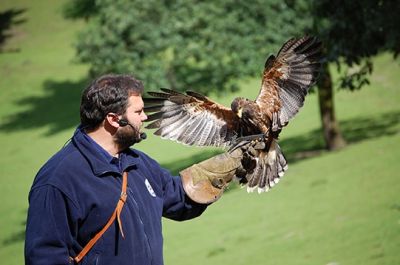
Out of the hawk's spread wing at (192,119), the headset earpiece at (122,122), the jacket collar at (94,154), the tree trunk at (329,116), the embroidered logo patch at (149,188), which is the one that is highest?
the headset earpiece at (122,122)

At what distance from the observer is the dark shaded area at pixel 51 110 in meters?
30.0

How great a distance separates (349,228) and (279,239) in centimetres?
129

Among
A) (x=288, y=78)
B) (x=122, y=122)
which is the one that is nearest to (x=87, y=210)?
(x=122, y=122)

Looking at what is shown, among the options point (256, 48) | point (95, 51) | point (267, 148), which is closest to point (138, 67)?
point (95, 51)

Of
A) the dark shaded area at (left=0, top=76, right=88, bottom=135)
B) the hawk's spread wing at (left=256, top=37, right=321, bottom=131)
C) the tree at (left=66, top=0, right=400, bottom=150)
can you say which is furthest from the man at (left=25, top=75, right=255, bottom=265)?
the dark shaded area at (left=0, top=76, right=88, bottom=135)

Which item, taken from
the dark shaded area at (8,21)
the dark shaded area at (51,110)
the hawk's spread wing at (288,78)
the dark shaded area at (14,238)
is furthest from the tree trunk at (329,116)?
the dark shaded area at (8,21)

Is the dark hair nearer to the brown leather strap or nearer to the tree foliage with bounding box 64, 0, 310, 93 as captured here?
the brown leather strap

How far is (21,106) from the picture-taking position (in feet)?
111

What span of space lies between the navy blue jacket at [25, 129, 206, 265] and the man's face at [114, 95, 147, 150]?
0.13 m

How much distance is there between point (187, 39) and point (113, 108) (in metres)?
21.4

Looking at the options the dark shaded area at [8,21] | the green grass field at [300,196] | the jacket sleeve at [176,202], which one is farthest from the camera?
the dark shaded area at [8,21]

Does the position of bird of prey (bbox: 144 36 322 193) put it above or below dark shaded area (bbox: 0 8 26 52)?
above

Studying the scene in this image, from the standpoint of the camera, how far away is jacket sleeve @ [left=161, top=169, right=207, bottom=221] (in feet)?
12.7

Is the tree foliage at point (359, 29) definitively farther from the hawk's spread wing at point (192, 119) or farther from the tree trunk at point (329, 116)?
the tree trunk at point (329, 116)
